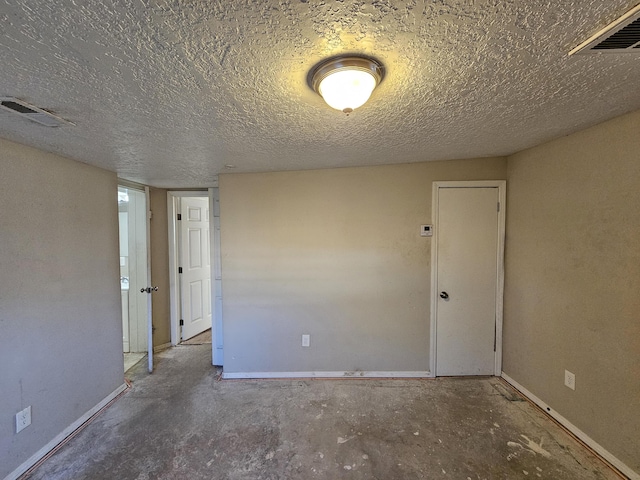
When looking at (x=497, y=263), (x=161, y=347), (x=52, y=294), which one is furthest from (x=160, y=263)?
(x=497, y=263)

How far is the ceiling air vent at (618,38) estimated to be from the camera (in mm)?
852

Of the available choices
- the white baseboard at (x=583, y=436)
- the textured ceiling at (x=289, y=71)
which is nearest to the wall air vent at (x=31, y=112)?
the textured ceiling at (x=289, y=71)

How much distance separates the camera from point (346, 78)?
1.05 meters

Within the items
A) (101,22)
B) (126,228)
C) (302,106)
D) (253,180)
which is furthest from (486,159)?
(126,228)

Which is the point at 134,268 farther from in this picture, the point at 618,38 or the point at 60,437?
the point at 618,38

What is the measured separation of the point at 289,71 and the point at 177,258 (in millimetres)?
3212

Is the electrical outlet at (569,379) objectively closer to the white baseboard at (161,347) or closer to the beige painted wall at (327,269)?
the beige painted wall at (327,269)

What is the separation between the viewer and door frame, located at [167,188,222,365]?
3244mm

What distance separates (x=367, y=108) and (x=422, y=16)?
61 centimetres

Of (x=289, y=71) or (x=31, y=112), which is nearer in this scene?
(x=289, y=71)

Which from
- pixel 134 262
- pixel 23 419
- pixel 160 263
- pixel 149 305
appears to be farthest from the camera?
pixel 160 263

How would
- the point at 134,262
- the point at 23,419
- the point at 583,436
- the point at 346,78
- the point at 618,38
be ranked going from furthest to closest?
1. the point at 134,262
2. the point at 583,436
3. the point at 23,419
4. the point at 346,78
5. the point at 618,38

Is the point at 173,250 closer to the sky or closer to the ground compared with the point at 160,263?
closer to the sky

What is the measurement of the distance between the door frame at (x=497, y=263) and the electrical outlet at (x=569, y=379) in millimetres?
684
